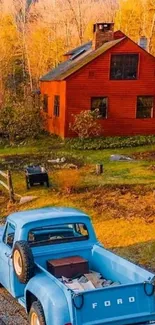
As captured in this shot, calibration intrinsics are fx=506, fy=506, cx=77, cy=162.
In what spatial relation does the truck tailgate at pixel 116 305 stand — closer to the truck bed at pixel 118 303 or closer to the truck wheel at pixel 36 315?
the truck bed at pixel 118 303

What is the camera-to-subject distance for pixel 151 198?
58.4ft

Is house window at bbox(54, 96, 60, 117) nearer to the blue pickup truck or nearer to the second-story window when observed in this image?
the second-story window

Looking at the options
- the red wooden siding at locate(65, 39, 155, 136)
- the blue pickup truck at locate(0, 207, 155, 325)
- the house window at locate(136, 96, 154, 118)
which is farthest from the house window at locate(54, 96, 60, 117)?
the blue pickup truck at locate(0, 207, 155, 325)

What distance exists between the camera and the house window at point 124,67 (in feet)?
117

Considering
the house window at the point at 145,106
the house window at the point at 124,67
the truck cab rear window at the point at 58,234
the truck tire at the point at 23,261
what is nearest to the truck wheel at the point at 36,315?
the truck tire at the point at 23,261

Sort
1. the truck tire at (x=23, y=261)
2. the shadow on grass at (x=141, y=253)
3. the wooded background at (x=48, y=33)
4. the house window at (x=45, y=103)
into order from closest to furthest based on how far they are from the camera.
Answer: the truck tire at (x=23, y=261) → the shadow on grass at (x=141, y=253) → the house window at (x=45, y=103) → the wooded background at (x=48, y=33)

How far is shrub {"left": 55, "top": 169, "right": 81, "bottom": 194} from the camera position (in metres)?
19.8

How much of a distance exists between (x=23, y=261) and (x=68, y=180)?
1373 centimetres

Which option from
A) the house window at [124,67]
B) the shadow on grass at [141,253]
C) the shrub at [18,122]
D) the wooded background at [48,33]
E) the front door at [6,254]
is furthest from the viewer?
the wooded background at [48,33]

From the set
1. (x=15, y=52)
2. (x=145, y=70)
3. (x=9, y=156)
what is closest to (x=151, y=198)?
(x=9, y=156)

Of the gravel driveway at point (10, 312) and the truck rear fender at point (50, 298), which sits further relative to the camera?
the gravel driveway at point (10, 312)

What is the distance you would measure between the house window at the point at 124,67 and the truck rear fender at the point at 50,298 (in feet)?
95.3

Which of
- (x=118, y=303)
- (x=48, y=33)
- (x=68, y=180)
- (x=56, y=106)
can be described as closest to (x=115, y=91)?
(x=56, y=106)

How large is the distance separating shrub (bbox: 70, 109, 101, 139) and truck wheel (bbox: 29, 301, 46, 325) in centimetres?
2603
